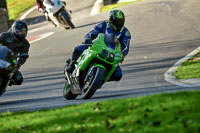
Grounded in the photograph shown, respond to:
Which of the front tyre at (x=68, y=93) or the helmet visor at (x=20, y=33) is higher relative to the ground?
the helmet visor at (x=20, y=33)

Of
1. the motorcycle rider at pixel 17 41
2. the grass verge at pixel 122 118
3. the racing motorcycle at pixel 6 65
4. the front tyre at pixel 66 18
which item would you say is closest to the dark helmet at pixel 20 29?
the motorcycle rider at pixel 17 41

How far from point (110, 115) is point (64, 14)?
2065 cm

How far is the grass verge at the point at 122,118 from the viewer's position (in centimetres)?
626

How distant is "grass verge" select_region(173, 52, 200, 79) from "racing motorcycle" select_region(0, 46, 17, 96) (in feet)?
16.6

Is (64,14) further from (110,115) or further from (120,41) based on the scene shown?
A: (110,115)

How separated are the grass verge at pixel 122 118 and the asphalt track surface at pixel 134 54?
1.98 m

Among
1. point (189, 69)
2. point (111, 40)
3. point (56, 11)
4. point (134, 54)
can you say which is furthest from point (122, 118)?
point (56, 11)

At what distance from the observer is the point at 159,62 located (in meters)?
19.2

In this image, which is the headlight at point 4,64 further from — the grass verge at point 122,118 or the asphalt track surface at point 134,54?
the grass verge at point 122,118

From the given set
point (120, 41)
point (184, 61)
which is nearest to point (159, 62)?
point (184, 61)

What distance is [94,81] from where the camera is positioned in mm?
10102

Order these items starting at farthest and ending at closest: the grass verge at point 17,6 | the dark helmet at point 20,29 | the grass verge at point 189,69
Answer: the grass verge at point 17,6
the grass verge at point 189,69
the dark helmet at point 20,29

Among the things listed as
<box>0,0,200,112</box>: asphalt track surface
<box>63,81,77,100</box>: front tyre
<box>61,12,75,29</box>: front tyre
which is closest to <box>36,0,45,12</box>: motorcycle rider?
<box>61,12,75,29</box>: front tyre

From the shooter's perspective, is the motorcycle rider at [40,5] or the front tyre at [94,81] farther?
the motorcycle rider at [40,5]
